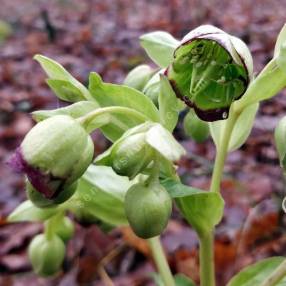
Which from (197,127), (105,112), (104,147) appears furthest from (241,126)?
(104,147)

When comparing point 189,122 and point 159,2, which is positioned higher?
point 189,122

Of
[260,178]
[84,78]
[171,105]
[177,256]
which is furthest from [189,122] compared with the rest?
[84,78]

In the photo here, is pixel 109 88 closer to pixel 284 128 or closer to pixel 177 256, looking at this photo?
pixel 284 128

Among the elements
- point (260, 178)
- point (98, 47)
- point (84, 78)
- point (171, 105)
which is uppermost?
point (171, 105)

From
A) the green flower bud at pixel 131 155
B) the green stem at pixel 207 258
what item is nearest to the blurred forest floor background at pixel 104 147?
the green stem at pixel 207 258

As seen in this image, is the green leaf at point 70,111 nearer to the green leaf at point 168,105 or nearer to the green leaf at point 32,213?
the green leaf at point 168,105

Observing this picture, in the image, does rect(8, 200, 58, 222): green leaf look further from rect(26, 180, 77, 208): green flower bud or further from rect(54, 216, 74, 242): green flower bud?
rect(26, 180, 77, 208): green flower bud

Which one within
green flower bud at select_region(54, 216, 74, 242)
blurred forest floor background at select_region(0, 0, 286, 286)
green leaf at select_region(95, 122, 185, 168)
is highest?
green leaf at select_region(95, 122, 185, 168)

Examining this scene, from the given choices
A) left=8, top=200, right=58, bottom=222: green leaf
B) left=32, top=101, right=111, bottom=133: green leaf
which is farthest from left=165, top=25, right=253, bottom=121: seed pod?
left=8, top=200, right=58, bottom=222: green leaf
